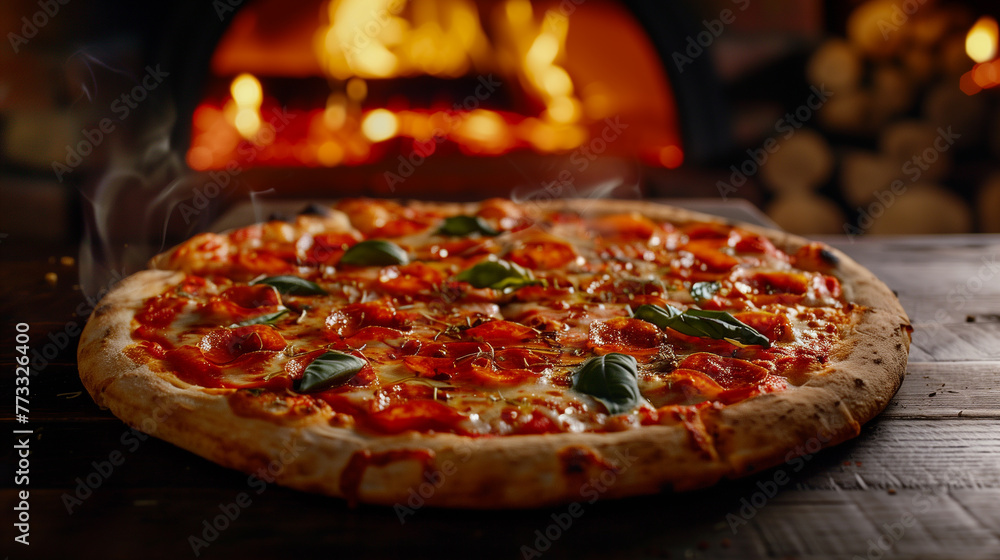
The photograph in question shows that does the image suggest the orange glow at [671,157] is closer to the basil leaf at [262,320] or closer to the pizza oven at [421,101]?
the pizza oven at [421,101]

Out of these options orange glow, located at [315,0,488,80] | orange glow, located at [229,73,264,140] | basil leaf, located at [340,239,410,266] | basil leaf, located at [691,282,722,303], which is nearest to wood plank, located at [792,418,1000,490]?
basil leaf, located at [691,282,722,303]

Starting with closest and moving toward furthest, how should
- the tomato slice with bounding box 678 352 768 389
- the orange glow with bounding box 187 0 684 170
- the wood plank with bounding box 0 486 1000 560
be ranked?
the wood plank with bounding box 0 486 1000 560
the tomato slice with bounding box 678 352 768 389
the orange glow with bounding box 187 0 684 170

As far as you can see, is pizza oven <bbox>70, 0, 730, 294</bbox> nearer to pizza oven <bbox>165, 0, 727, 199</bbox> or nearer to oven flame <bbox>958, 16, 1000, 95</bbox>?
pizza oven <bbox>165, 0, 727, 199</bbox>

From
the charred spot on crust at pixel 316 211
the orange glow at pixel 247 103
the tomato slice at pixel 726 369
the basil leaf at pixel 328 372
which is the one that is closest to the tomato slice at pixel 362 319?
the basil leaf at pixel 328 372

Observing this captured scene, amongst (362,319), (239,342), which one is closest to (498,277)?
(362,319)

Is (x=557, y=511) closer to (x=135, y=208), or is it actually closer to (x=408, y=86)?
(x=135, y=208)

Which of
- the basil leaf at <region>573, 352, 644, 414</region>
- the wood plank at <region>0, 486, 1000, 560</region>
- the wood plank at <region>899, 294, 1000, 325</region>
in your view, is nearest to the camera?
the wood plank at <region>0, 486, 1000, 560</region>

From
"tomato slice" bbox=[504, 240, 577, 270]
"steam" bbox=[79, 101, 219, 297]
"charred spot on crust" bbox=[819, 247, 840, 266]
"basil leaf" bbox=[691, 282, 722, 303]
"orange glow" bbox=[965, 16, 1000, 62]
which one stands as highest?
"orange glow" bbox=[965, 16, 1000, 62]
